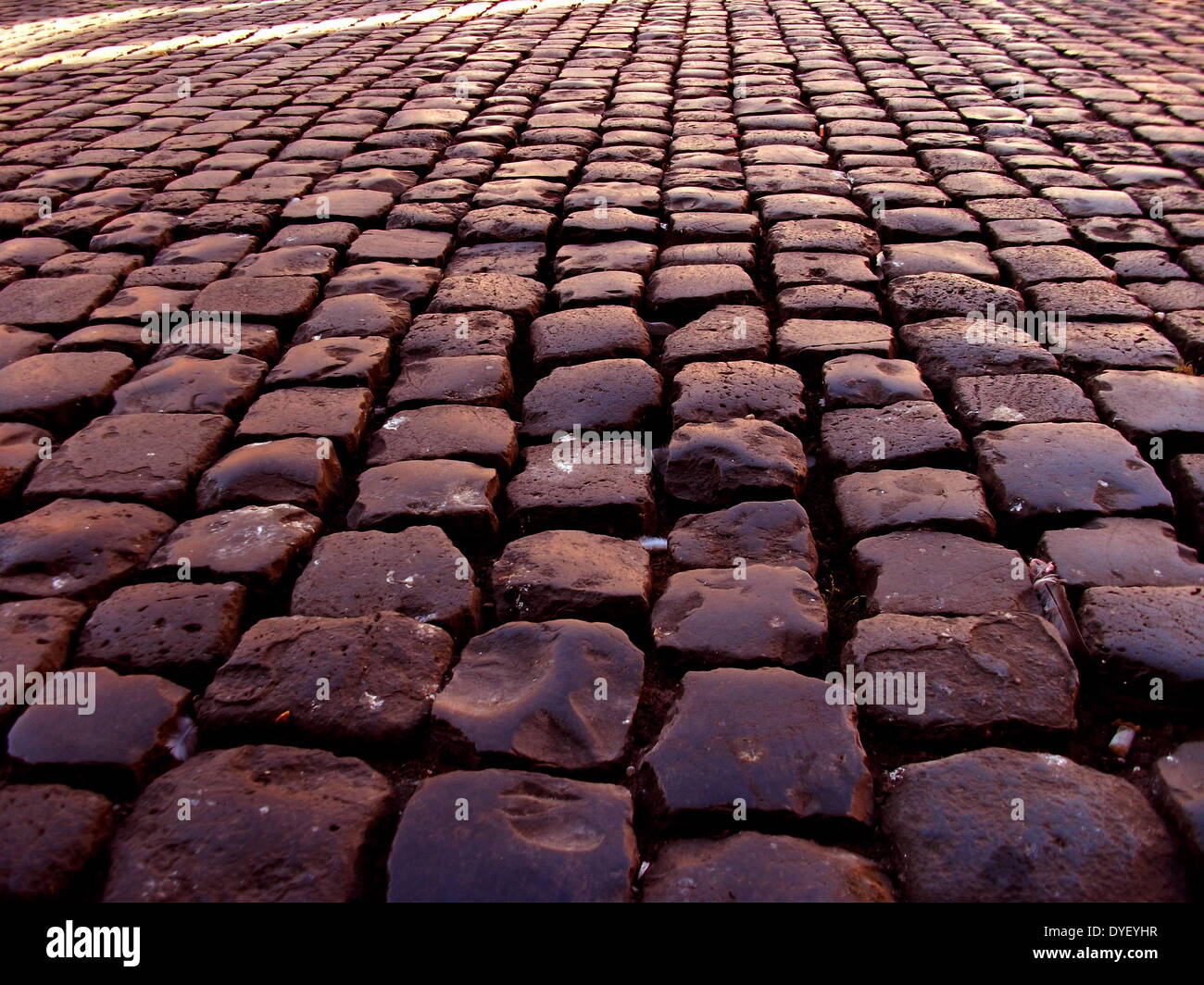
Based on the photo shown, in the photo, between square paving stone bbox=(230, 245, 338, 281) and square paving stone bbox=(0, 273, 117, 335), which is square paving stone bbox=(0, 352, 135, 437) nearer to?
square paving stone bbox=(0, 273, 117, 335)

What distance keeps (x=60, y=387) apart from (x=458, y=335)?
1.03m

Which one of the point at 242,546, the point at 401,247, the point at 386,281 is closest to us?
the point at 242,546

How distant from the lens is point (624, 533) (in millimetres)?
1884

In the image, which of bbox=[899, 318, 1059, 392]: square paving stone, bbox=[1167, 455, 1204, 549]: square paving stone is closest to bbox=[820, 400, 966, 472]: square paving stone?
bbox=[899, 318, 1059, 392]: square paving stone

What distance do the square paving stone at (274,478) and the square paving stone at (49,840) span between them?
75 cm

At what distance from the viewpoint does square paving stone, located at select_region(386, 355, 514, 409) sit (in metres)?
2.29

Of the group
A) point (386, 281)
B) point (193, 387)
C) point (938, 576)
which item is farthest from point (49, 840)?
point (386, 281)

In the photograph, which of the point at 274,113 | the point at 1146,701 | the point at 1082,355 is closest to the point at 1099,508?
the point at 1146,701

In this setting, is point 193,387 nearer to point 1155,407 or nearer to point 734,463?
point 734,463

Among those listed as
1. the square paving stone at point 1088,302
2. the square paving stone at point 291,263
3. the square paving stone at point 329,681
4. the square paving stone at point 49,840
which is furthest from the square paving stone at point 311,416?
the square paving stone at point 1088,302

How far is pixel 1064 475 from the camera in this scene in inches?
75.7

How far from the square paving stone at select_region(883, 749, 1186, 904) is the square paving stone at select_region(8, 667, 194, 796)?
1092 mm
